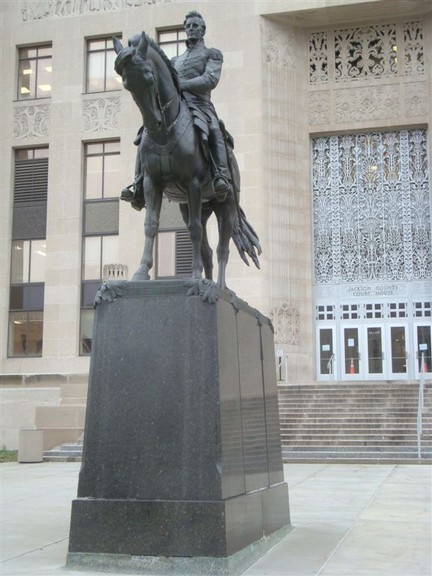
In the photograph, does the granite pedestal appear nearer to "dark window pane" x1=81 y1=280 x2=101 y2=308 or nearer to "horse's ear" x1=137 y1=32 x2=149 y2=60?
"horse's ear" x1=137 y1=32 x2=149 y2=60

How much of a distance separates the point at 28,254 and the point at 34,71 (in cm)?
842

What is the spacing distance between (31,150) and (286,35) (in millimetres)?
12290

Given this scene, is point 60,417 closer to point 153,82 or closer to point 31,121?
point 31,121

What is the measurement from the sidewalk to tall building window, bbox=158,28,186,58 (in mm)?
22111

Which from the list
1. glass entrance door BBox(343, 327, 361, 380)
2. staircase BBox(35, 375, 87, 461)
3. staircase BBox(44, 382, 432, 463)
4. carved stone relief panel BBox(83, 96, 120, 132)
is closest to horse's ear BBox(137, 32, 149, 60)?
staircase BBox(44, 382, 432, 463)

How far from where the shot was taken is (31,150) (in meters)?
33.4

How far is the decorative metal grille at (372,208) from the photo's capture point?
31.4 metres

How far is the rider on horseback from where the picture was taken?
7.65 m

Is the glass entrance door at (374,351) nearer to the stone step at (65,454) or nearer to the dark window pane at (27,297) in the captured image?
the dark window pane at (27,297)

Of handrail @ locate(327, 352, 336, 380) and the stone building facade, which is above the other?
the stone building facade

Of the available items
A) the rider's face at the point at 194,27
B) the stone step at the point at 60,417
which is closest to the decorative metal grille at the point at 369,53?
→ the stone step at the point at 60,417

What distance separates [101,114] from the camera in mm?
32594

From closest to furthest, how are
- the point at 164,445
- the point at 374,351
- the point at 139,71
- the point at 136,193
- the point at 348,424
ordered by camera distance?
1. the point at 139,71
2. the point at 164,445
3. the point at 136,193
4. the point at 348,424
5. the point at 374,351

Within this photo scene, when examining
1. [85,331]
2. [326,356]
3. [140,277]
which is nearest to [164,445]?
[140,277]
